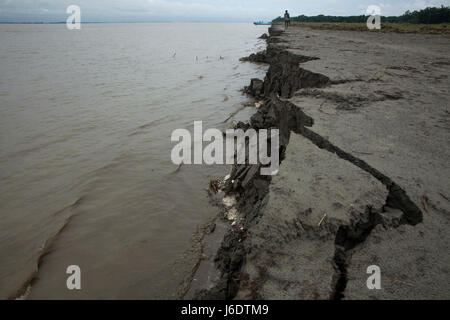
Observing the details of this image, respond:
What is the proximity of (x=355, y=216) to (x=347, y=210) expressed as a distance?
7cm

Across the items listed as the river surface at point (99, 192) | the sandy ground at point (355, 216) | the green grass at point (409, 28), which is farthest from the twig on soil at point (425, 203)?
the green grass at point (409, 28)

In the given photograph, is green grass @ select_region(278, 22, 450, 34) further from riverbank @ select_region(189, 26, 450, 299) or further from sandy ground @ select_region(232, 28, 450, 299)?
sandy ground @ select_region(232, 28, 450, 299)

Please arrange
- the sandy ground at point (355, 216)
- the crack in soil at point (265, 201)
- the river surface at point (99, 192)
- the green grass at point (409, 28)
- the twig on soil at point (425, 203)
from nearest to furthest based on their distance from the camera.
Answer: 1. the sandy ground at point (355, 216)
2. the crack in soil at point (265, 201)
3. the twig on soil at point (425, 203)
4. the river surface at point (99, 192)
5. the green grass at point (409, 28)

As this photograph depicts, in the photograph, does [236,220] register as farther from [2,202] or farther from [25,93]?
[25,93]

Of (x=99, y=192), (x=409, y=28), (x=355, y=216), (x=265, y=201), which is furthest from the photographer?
(x=409, y=28)

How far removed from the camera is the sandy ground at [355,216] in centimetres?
153

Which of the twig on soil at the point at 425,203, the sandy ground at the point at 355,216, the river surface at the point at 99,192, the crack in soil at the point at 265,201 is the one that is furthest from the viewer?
the river surface at the point at 99,192

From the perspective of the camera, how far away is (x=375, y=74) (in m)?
6.37

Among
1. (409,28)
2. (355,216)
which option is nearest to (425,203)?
(355,216)

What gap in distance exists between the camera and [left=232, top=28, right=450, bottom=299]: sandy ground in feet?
5.02

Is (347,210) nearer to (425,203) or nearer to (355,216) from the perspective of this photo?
(355,216)

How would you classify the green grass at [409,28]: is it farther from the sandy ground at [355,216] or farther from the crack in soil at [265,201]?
the sandy ground at [355,216]

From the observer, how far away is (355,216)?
1.99 m

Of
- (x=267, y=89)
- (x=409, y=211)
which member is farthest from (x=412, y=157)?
(x=267, y=89)
